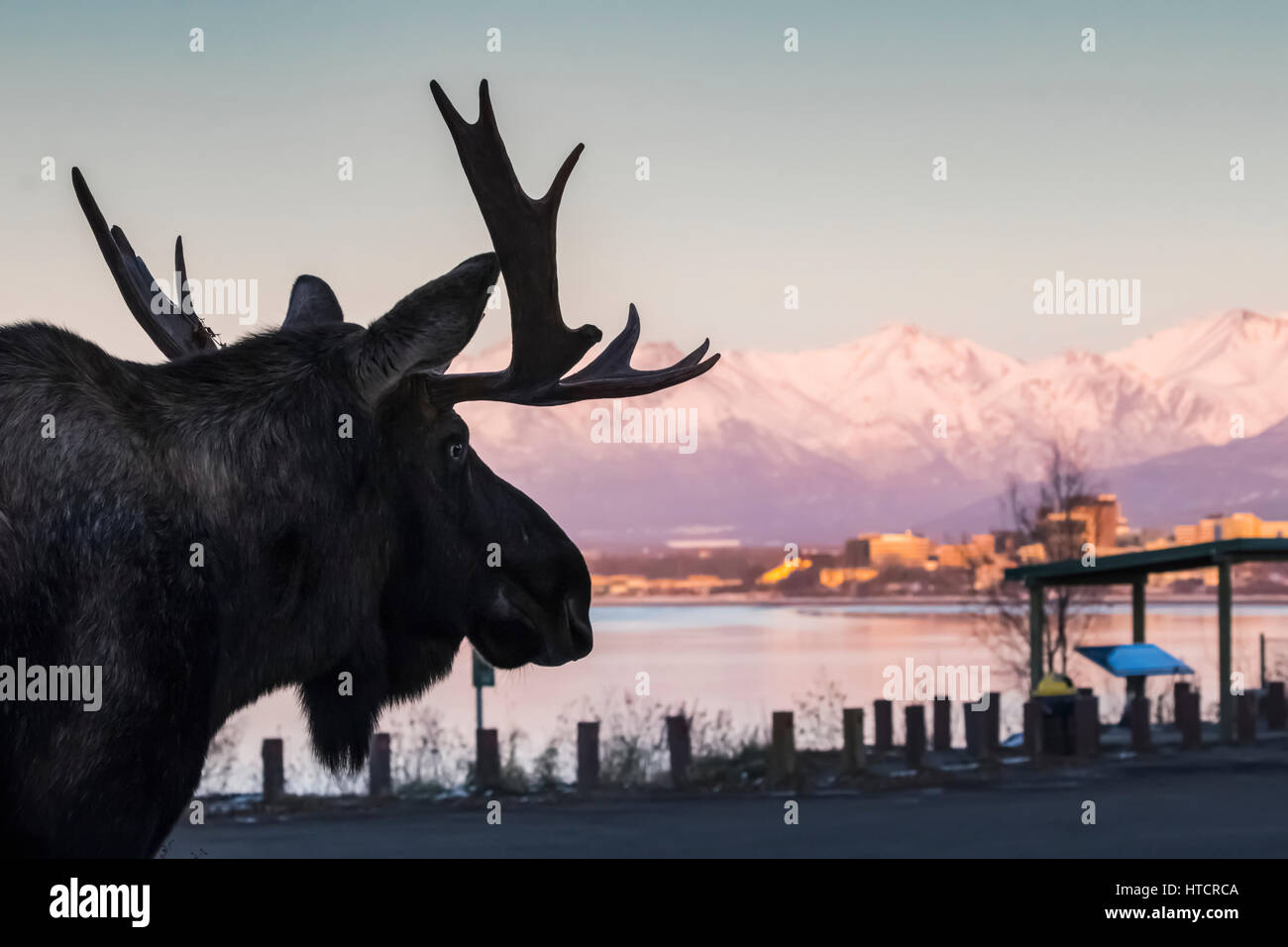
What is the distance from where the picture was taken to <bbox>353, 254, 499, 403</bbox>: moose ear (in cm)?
379

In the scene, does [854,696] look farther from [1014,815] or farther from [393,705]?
[393,705]

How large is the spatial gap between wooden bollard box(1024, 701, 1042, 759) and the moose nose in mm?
19433

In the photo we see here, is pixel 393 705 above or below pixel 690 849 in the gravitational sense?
above

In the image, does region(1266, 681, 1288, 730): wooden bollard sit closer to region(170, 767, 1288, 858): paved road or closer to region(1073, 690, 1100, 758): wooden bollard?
region(1073, 690, 1100, 758): wooden bollard

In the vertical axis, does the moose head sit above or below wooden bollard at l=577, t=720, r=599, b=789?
above

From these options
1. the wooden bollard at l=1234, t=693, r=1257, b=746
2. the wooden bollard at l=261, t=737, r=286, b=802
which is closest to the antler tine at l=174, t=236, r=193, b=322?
the wooden bollard at l=261, t=737, r=286, b=802

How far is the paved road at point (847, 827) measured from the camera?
1495cm

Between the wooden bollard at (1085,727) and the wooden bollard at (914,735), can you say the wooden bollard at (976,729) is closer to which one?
the wooden bollard at (914,735)

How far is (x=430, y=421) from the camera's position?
4113mm

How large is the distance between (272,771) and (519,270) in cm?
1587
